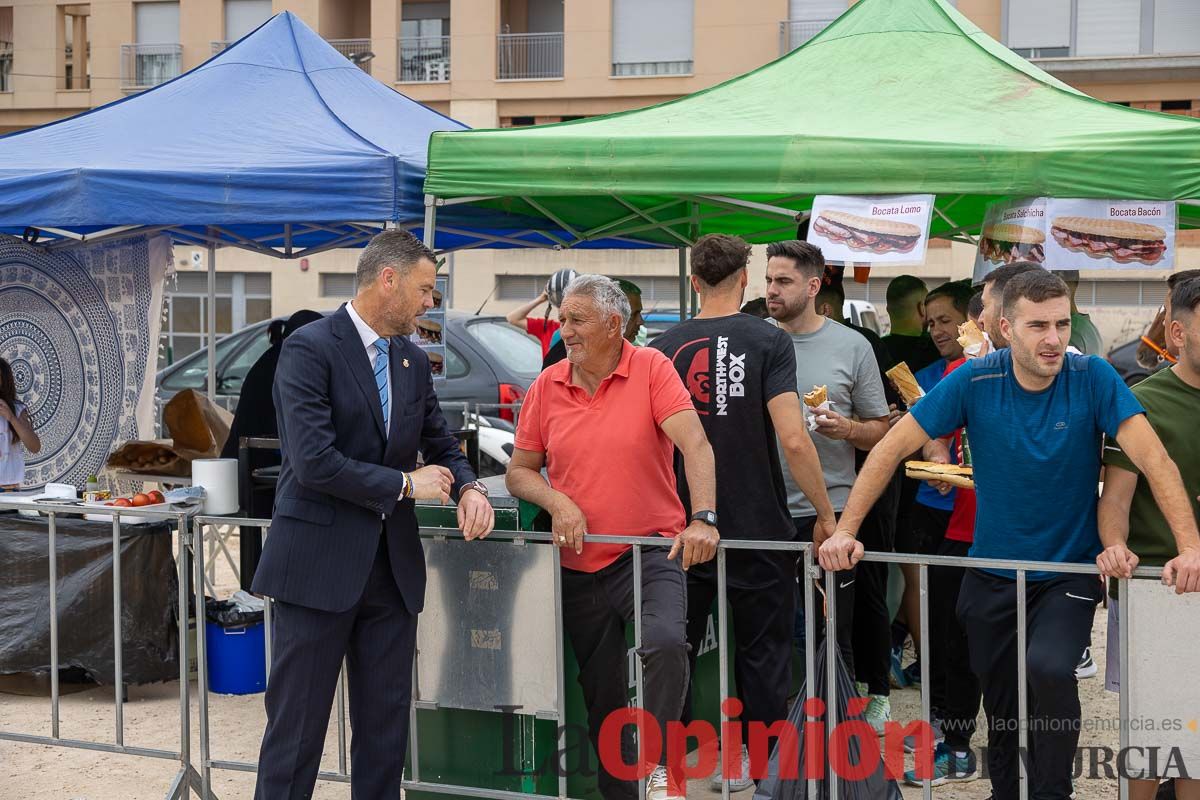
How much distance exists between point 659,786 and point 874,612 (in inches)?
64.1

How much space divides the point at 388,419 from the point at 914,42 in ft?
12.1

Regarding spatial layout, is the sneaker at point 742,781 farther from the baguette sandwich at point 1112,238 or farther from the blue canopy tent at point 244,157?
the blue canopy tent at point 244,157

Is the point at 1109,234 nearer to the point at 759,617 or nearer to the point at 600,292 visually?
the point at 759,617

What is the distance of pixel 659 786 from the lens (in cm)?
401

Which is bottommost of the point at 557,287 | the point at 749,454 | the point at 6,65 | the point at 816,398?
the point at 749,454

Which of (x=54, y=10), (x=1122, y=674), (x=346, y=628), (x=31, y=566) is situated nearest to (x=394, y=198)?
(x=31, y=566)

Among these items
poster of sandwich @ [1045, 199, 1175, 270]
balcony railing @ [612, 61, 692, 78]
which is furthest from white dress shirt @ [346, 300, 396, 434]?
balcony railing @ [612, 61, 692, 78]

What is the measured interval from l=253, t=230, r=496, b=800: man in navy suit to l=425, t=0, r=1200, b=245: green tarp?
178cm

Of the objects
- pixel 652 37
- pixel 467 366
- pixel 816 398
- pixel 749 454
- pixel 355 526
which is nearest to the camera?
pixel 355 526

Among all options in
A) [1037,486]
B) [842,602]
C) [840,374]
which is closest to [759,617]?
[842,602]

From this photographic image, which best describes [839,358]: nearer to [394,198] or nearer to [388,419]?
[388,419]

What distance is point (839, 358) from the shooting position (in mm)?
4730

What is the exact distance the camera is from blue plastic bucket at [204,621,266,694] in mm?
5930

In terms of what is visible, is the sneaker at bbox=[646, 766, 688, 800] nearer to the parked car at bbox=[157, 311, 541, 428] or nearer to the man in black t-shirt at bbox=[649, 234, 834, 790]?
the man in black t-shirt at bbox=[649, 234, 834, 790]
